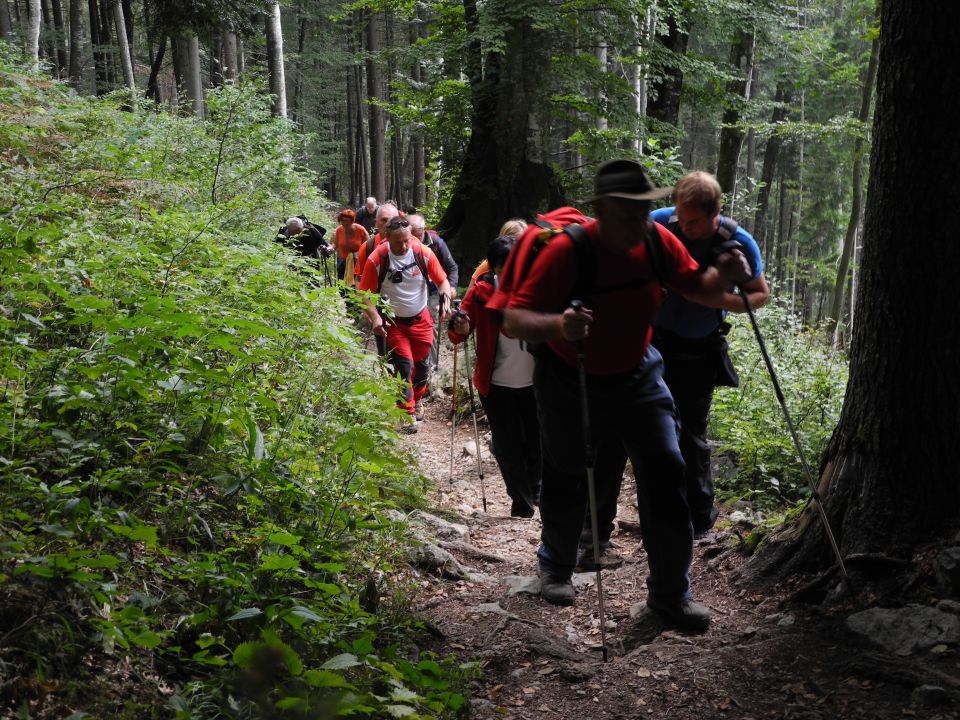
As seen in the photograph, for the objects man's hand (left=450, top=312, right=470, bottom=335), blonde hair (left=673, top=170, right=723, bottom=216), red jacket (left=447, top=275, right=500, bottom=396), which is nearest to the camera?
blonde hair (left=673, top=170, right=723, bottom=216)

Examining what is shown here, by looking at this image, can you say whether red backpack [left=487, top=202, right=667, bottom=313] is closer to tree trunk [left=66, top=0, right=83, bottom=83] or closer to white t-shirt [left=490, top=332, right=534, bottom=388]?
white t-shirt [left=490, top=332, right=534, bottom=388]

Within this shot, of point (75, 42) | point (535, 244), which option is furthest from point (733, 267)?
point (75, 42)

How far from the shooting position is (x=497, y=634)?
14.5 ft

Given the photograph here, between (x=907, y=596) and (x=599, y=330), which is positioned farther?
(x=599, y=330)

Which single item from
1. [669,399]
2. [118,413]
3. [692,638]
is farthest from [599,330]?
[118,413]

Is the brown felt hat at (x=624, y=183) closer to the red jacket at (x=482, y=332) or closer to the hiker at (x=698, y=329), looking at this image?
the hiker at (x=698, y=329)

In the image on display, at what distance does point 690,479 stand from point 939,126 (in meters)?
2.85

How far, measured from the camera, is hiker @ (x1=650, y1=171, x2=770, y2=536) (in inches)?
182

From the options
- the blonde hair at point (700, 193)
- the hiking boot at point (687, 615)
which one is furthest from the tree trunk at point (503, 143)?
the hiking boot at point (687, 615)

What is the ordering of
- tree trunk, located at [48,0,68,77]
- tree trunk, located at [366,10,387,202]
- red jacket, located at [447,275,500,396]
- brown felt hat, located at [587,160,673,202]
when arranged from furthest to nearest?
tree trunk, located at [48,0,68,77] → tree trunk, located at [366,10,387,202] → red jacket, located at [447,275,500,396] → brown felt hat, located at [587,160,673,202]

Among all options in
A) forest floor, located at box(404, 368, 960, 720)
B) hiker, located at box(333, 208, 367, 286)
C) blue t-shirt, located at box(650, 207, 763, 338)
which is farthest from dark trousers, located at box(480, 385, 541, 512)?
hiker, located at box(333, 208, 367, 286)

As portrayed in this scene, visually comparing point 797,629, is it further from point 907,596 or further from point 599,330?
point 599,330

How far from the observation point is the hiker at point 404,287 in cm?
877

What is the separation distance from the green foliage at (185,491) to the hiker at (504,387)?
0.91m
